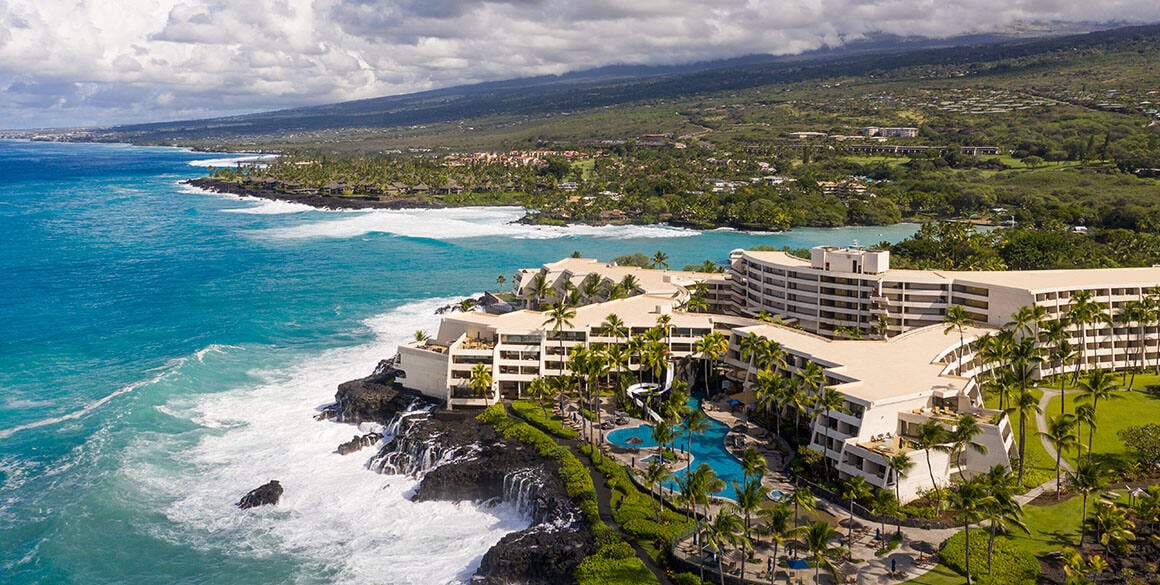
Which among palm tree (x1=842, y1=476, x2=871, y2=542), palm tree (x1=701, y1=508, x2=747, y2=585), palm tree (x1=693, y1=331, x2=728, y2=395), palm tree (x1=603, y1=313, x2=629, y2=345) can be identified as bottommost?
palm tree (x1=842, y1=476, x2=871, y2=542)

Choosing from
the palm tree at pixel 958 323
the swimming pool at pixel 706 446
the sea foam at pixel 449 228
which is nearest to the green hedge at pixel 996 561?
Answer: the swimming pool at pixel 706 446

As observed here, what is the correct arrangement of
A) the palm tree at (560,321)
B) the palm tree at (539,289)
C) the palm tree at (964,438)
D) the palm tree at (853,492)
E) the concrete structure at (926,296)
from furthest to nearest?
1. the palm tree at (539,289)
2. the concrete structure at (926,296)
3. the palm tree at (560,321)
4. the palm tree at (964,438)
5. the palm tree at (853,492)

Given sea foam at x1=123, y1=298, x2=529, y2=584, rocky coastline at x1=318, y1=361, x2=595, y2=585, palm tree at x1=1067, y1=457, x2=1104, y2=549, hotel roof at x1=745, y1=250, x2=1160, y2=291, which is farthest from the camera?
hotel roof at x1=745, y1=250, x2=1160, y2=291

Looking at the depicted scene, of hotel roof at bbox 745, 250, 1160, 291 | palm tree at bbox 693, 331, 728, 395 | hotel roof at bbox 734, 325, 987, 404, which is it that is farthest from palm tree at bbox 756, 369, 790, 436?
hotel roof at bbox 745, 250, 1160, 291

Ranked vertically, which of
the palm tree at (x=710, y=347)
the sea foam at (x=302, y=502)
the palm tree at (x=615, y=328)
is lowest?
the sea foam at (x=302, y=502)

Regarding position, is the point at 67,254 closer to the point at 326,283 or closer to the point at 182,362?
the point at 326,283

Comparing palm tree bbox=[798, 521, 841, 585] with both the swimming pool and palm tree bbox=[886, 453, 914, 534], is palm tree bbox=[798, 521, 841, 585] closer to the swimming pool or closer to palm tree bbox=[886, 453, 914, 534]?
palm tree bbox=[886, 453, 914, 534]

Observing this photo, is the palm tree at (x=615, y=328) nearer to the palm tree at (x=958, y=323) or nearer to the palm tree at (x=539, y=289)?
the palm tree at (x=539, y=289)

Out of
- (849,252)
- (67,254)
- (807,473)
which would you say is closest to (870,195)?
(849,252)
